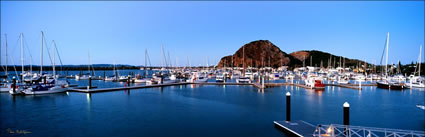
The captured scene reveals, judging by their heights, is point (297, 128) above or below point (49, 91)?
below

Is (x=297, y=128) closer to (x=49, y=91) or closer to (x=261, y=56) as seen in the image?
(x=49, y=91)

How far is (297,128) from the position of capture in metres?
13.8

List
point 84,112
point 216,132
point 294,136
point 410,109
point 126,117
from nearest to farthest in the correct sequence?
point 294,136, point 216,132, point 126,117, point 84,112, point 410,109

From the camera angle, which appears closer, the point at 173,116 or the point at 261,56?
the point at 173,116

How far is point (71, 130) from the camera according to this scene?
15.8 m

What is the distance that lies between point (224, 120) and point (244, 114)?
2.64 metres

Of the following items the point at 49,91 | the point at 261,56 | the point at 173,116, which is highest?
the point at 261,56

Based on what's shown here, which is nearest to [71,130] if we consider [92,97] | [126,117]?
[126,117]

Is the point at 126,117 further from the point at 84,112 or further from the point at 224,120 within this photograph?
the point at 224,120

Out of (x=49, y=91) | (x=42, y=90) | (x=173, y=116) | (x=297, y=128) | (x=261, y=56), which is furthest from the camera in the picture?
(x=261, y=56)

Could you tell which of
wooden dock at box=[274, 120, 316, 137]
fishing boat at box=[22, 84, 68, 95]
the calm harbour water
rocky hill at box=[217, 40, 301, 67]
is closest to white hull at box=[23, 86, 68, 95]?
fishing boat at box=[22, 84, 68, 95]

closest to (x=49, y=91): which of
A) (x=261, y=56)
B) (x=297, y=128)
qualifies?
(x=297, y=128)

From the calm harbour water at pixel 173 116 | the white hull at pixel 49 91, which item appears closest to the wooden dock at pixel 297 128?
the calm harbour water at pixel 173 116

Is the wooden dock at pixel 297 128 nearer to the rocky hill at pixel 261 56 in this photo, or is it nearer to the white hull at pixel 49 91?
the white hull at pixel 49 91
